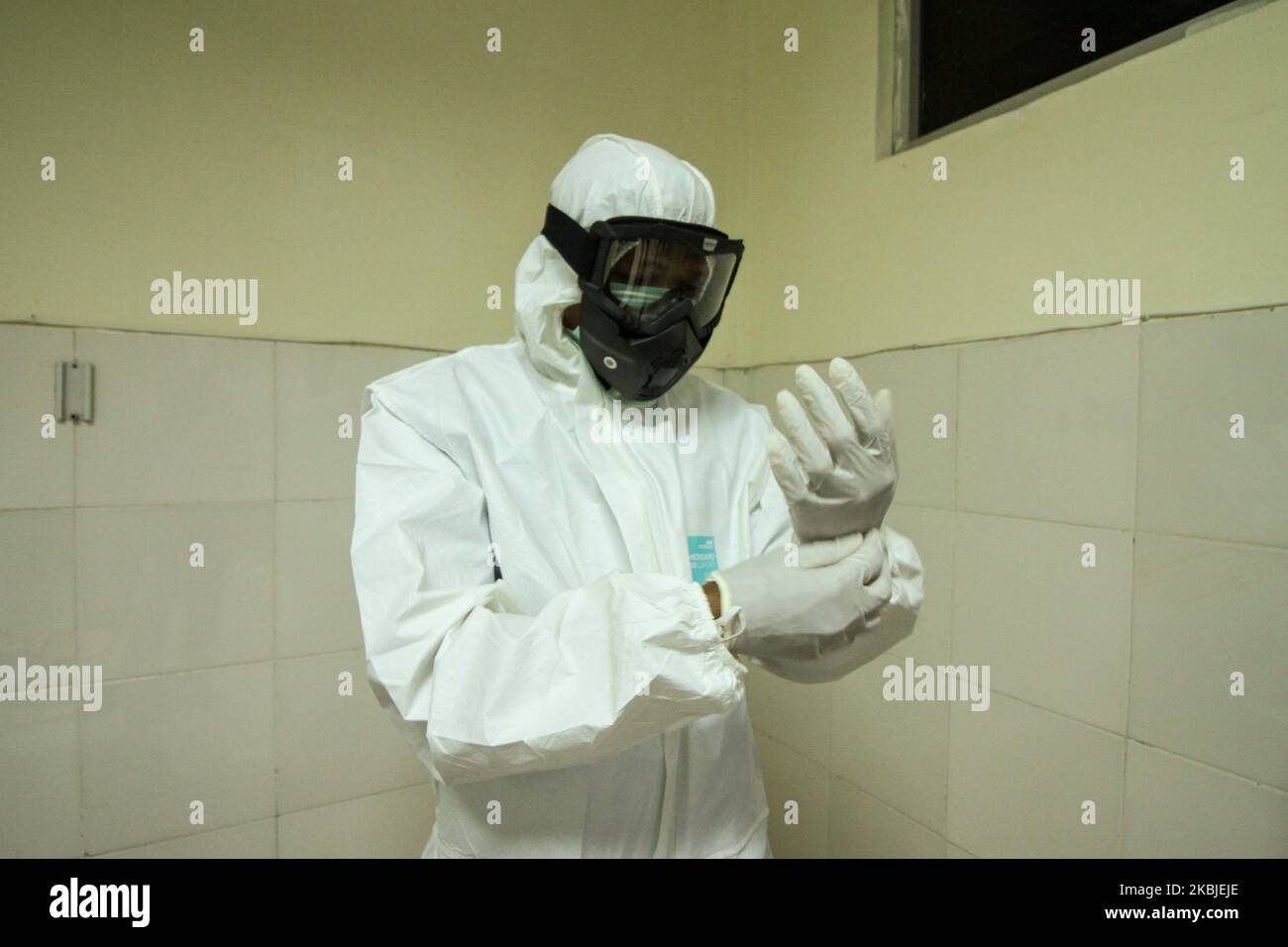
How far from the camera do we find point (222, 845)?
1.61 metres

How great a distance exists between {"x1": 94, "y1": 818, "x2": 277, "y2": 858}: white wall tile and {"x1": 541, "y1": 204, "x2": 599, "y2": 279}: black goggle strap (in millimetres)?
1358

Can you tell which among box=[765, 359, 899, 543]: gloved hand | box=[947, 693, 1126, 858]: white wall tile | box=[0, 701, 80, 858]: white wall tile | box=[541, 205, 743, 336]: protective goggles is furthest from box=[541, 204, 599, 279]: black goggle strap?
box=[0, 701, 80, 858]: white wall tile

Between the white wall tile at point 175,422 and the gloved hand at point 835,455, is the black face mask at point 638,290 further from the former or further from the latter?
the white wall tile at point 175,422

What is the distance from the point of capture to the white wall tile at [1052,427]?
1.21m

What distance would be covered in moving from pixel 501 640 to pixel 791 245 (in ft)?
4.79

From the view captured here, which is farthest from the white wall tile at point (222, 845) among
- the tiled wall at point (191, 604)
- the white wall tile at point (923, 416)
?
the white wall tile at point (923, 416)

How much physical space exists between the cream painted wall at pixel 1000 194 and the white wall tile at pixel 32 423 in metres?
1.56

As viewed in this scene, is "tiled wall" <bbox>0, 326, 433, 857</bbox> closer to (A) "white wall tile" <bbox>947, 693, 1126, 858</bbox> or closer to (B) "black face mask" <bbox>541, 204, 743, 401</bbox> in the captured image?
(B) "black face mask" <bbox>541, 204, 743, 401</bbox>

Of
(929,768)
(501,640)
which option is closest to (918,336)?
(929,768)

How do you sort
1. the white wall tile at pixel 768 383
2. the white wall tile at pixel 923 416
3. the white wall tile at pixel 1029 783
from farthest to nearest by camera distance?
the white wall tile at pixel 768 383 → the white wall tile at pixel 923 416 → the white wall tile at pixel 1029 783

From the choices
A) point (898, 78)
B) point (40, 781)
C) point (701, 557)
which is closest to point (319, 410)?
point (40, 781)

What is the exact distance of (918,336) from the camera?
158 centimetres

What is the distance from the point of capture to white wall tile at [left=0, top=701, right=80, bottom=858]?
56.5 inches

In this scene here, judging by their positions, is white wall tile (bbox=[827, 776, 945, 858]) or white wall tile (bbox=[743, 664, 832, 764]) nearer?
white wall tile (bbox=[827, 776, 945, 858])
